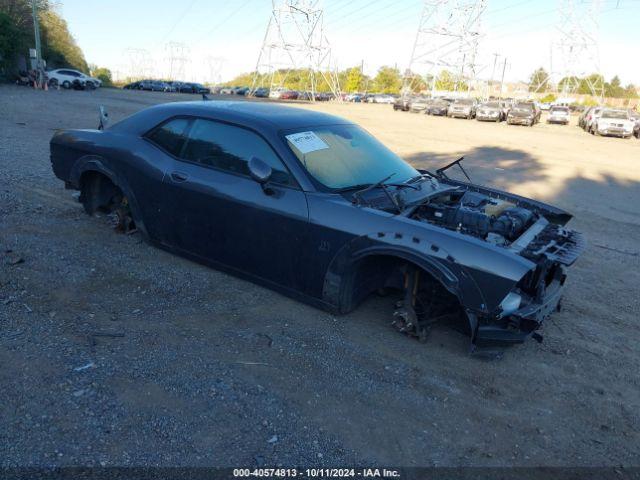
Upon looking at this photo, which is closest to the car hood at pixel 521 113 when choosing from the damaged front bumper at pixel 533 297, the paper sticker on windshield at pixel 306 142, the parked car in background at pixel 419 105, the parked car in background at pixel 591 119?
the parked car in background at pixel 591 119

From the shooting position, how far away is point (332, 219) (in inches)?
136

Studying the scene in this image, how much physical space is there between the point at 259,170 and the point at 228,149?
0.63 meters

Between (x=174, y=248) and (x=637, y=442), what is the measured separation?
12.3 ft

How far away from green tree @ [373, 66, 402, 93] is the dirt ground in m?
110

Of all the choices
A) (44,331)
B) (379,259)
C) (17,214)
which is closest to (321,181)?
(379,259)

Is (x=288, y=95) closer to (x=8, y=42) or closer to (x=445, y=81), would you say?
(x=8, y=42)

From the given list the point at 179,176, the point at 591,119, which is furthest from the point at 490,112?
the point at 179,176

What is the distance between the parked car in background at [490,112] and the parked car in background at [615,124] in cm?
673

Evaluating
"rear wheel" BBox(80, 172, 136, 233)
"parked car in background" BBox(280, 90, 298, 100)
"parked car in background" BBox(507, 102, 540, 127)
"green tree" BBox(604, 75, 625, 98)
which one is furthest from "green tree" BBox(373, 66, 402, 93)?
"rear wheel" BBox(80, 172, 136, 233)

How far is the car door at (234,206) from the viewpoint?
12.0 feet

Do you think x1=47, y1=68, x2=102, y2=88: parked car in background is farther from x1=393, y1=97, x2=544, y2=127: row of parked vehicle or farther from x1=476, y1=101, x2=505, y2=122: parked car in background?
x1=476, y1=101, x2=505, y2=122: parked car in background

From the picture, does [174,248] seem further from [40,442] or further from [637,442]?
[637,442]

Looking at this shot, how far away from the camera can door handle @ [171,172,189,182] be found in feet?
13.5

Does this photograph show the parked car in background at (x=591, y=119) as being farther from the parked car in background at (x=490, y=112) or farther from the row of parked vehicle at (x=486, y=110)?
the parked car in background at (x=490, y=112)
